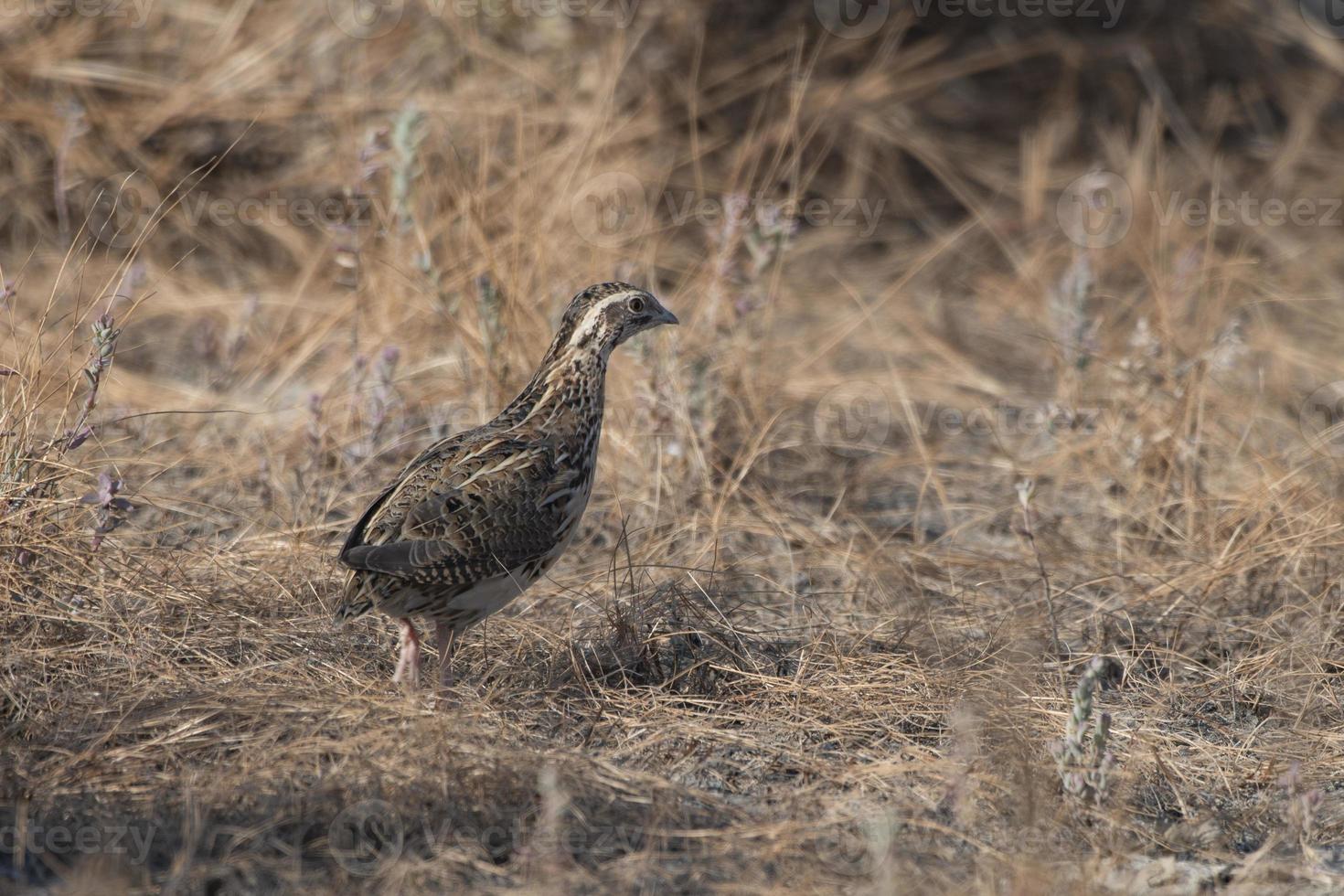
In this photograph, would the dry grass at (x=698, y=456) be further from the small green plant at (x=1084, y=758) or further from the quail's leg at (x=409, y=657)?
the quail's leg at (x=409, y=657)

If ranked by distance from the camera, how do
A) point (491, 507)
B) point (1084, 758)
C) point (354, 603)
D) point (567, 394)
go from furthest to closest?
point (567, 394) < point (491, 507) < point (354, 603) < point (1084, 758)

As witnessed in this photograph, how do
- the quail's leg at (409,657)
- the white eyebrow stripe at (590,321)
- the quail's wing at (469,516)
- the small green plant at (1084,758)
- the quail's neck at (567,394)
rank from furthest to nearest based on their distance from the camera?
the white eyebrow stripe at (590,321), the quail's neck at (567,394), the quail's leg at (409,657), the quail's wing at (469,516), the small green plant at (1084,758)

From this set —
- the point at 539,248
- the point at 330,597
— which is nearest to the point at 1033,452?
the point at 539,248

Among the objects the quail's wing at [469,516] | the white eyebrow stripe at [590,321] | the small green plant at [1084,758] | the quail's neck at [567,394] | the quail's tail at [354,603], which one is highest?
the white eyebrow stripe at [590,321]

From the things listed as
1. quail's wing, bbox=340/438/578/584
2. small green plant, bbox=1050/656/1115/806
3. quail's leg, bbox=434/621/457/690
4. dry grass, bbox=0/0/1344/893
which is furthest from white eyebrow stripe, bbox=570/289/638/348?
small green plant, bbox=1050/656/1115/806

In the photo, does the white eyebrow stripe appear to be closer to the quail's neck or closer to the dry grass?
the quail's neck

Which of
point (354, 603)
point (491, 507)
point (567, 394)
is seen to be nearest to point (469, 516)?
point (491, 507)

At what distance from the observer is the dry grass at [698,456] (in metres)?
3.73

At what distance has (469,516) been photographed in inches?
171

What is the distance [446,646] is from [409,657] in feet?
0.44

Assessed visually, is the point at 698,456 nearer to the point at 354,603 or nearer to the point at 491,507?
the point at 491,507

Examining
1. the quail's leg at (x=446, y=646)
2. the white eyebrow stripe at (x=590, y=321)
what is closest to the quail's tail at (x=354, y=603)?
the quail's leg at (x=446, y=646)

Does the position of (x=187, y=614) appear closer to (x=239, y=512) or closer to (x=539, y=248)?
(x=239, y=512)

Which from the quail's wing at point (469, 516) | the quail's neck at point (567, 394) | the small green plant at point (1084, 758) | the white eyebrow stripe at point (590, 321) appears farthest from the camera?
the white eyebrow stripe at point (590, 321)
